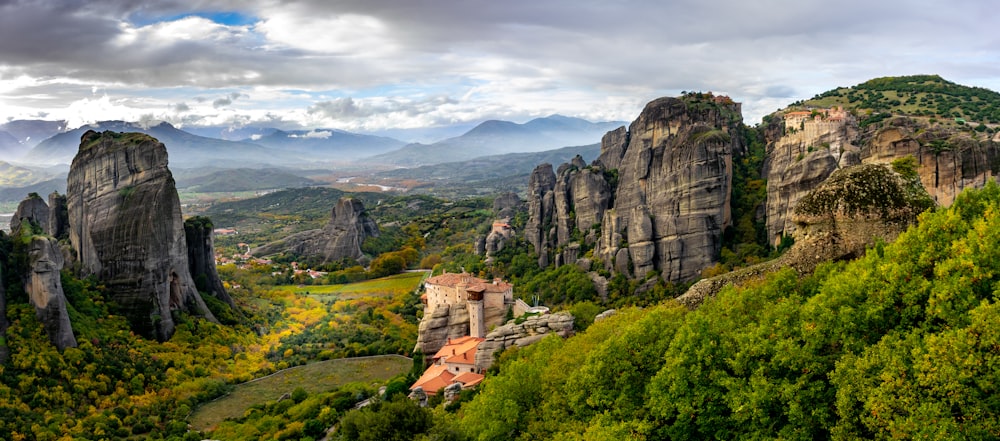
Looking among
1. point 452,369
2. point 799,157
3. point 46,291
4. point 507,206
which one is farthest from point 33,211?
point 507,206

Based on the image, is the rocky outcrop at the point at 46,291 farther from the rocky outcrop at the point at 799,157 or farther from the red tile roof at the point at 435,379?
the rocky outcrop at the point at 799,157

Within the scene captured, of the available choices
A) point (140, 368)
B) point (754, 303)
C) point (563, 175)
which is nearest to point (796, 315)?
point (754, 303)

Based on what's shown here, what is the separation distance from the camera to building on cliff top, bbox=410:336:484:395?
1282 inches

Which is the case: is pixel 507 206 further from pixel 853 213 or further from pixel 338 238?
pixel 853 213

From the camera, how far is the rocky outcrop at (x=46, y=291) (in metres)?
35.5

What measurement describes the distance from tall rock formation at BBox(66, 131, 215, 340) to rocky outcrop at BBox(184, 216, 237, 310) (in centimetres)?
495

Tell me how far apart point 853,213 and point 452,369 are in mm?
24873

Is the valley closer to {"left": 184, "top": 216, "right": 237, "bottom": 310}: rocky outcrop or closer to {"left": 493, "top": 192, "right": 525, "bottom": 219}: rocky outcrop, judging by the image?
{"left": 184, "top": 216, "right": 237, "bottom": 310}: rocky outcrop

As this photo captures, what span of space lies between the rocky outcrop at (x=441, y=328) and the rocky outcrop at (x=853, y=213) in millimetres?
27883

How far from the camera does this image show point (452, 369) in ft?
114

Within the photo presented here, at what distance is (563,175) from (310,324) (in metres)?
32.2

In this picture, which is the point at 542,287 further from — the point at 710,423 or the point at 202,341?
the point at 710,423

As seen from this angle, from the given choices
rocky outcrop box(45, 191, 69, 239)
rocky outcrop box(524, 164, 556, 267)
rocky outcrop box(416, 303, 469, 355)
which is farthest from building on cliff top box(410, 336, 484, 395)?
rocky outcrop box(45, 191, 69, 239)

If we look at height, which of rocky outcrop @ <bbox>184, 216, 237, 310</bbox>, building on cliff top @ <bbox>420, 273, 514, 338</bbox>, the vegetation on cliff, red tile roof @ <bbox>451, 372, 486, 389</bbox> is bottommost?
red tile roof @ <bbox>451, 372, 486, 389</bbox>
